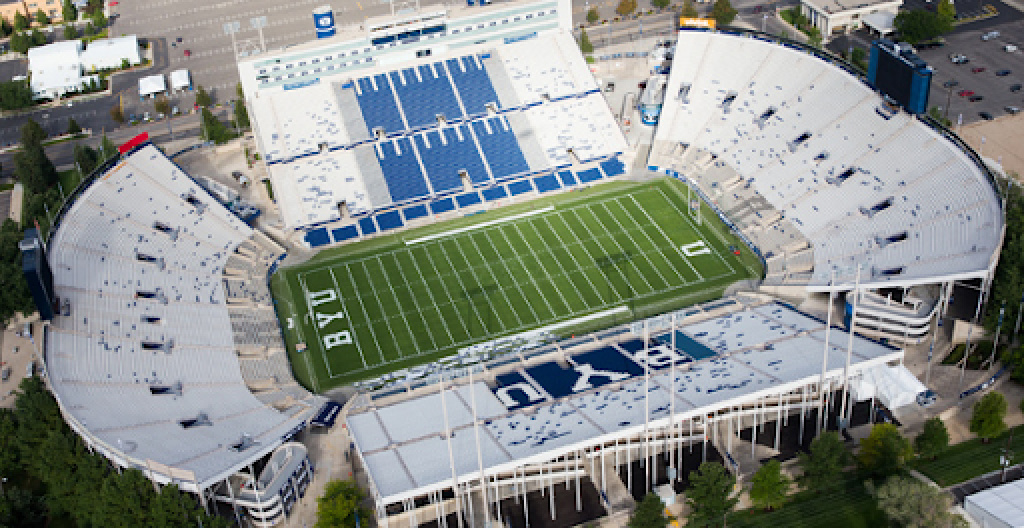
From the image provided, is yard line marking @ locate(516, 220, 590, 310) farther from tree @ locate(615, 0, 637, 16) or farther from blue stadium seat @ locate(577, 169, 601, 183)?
tree @ locate(615, 0, 637, 16)

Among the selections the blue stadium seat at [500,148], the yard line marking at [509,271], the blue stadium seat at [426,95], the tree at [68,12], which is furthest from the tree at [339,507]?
the tree at [68,12]

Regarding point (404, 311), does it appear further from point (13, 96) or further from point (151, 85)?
point (13, 96)

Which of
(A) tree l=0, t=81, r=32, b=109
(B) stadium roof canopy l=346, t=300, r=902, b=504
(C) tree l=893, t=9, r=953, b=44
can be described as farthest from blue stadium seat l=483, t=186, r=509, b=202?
(A) tree l=0, t=81, r=32, b=109

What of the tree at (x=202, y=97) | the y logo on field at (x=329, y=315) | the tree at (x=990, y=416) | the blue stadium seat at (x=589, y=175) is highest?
the tree at (x=202, y=97)

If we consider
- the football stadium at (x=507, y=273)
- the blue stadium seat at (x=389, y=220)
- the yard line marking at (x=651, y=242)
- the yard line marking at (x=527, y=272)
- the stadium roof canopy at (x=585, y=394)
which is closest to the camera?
the stadium roof canopy at (x=585, y=394)

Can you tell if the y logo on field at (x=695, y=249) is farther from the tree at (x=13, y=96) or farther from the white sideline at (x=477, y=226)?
the tree at (x=13, y=96)

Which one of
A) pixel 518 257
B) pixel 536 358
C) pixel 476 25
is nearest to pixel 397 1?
pixel 476 25

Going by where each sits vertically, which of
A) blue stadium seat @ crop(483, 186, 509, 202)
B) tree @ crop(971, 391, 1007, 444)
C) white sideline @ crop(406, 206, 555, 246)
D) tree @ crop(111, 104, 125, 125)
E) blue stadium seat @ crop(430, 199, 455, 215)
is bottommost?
tree @ crop(971, 391, 1007, 444)

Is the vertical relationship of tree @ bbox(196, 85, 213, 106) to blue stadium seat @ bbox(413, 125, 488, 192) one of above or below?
above
